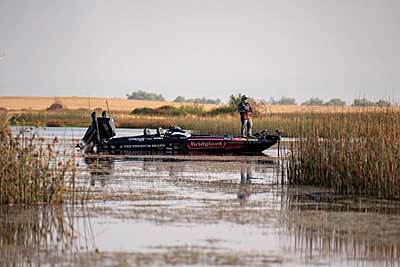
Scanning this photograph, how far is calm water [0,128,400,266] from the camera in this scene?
10.5m

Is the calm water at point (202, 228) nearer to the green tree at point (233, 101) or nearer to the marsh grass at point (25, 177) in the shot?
the marsh grass at point (25, 177)

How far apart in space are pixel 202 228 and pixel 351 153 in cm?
528

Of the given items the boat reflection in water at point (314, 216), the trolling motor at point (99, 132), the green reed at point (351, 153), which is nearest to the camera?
the boat reflection in water at point (314, 216)

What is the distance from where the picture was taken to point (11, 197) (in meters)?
14.1

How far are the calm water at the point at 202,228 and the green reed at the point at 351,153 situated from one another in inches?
21.2

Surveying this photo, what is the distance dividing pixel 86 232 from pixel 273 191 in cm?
592

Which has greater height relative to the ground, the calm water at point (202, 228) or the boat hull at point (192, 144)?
the boat hull at point (192, 144)

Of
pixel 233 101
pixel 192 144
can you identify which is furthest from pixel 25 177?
pixel 233 101

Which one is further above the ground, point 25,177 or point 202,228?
point 25,177

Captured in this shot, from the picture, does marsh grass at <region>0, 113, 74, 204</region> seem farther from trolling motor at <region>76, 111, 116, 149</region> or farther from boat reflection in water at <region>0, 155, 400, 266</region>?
trolling motor at <region>76, 111, 116, 149</region>

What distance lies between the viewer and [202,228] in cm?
1227

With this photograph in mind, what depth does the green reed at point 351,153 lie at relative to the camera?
1584 cm

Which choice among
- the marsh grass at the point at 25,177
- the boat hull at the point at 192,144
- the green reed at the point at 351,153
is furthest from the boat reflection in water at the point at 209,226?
the boat hull at the point at 192,144

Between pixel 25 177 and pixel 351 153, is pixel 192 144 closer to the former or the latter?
pixel 351 153
